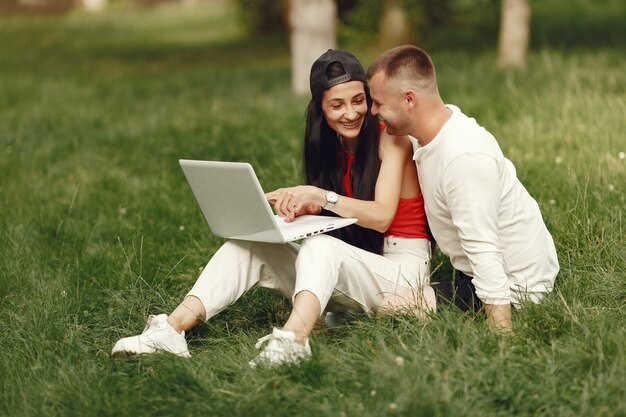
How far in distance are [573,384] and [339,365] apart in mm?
815

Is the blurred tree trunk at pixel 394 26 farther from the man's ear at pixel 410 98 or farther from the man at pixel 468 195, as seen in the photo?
the man's ear at pixel 410 98

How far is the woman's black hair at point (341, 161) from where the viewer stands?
13.5 feet

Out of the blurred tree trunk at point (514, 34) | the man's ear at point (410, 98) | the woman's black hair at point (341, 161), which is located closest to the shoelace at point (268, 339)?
the woman's black hair at point (341, 161)

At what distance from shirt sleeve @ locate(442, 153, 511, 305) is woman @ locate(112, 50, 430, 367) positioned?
30 cm

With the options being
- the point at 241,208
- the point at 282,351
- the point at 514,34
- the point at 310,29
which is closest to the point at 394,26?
the point at 514,34

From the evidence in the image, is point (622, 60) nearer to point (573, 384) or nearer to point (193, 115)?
point (193, 115)

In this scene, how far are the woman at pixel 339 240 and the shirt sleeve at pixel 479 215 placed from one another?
298mm

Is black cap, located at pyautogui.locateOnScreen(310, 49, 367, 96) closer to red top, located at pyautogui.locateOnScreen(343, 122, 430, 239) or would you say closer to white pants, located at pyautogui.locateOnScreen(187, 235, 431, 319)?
red top, located at pyautogui.locateOnScreen(343, 122, 430, 239)

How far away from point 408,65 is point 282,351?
1.22 metres

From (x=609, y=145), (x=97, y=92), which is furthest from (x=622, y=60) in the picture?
(x=97, y=92)

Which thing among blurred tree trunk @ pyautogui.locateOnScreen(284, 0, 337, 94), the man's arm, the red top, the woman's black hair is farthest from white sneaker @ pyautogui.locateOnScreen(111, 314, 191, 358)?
blurred tree trunk @ pyautogui.locateOnScreen(284, 0, 337, 94)

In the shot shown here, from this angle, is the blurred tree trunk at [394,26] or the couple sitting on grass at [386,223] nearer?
the couple sitting on grass at [386,223]

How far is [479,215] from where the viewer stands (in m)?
3.63

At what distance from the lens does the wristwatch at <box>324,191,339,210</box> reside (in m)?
3.92
